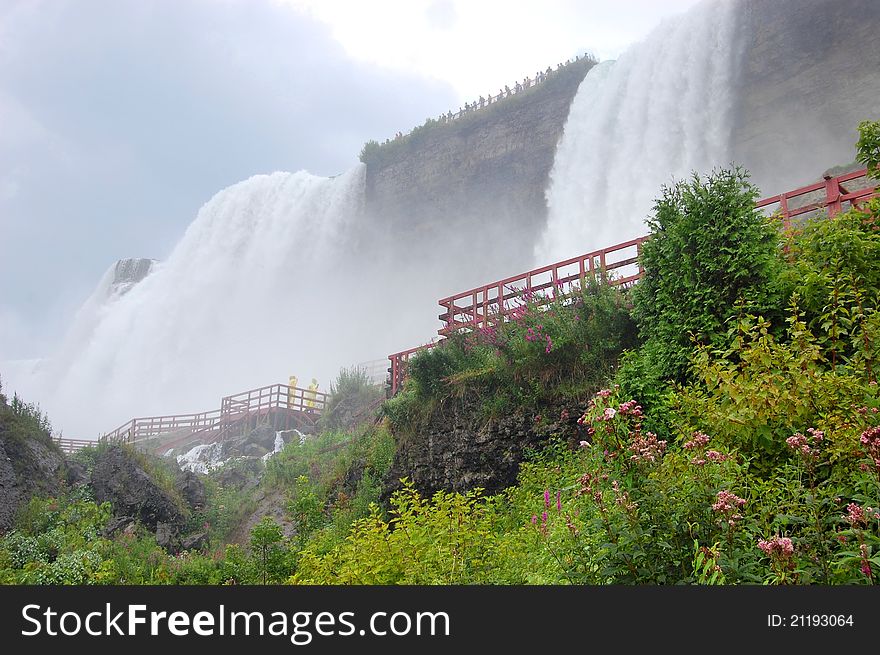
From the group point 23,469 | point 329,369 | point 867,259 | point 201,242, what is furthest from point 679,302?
point 201,242

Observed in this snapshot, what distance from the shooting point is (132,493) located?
1521 cm

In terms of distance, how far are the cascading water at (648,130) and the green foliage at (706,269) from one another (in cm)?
2069

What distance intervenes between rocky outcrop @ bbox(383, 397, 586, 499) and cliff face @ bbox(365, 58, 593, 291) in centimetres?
3580

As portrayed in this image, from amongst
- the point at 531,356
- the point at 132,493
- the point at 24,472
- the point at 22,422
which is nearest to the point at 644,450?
the point at 531,356

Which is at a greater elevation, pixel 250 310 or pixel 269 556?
pixel 250 310

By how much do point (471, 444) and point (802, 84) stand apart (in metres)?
30.7

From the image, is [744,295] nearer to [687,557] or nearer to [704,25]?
[687,557]

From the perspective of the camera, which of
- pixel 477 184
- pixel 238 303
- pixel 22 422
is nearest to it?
pixel 22 422

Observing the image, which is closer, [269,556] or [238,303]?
[269,556]

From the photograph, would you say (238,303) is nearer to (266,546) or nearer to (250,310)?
(250,310)

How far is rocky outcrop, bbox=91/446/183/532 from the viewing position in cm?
1491

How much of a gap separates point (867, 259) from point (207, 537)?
13040mm

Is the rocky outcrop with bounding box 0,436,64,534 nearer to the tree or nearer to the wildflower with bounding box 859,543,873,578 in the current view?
the tree

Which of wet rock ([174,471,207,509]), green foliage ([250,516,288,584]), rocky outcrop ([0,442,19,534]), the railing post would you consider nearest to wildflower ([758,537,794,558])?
green foliage ([250,516,288,584])
